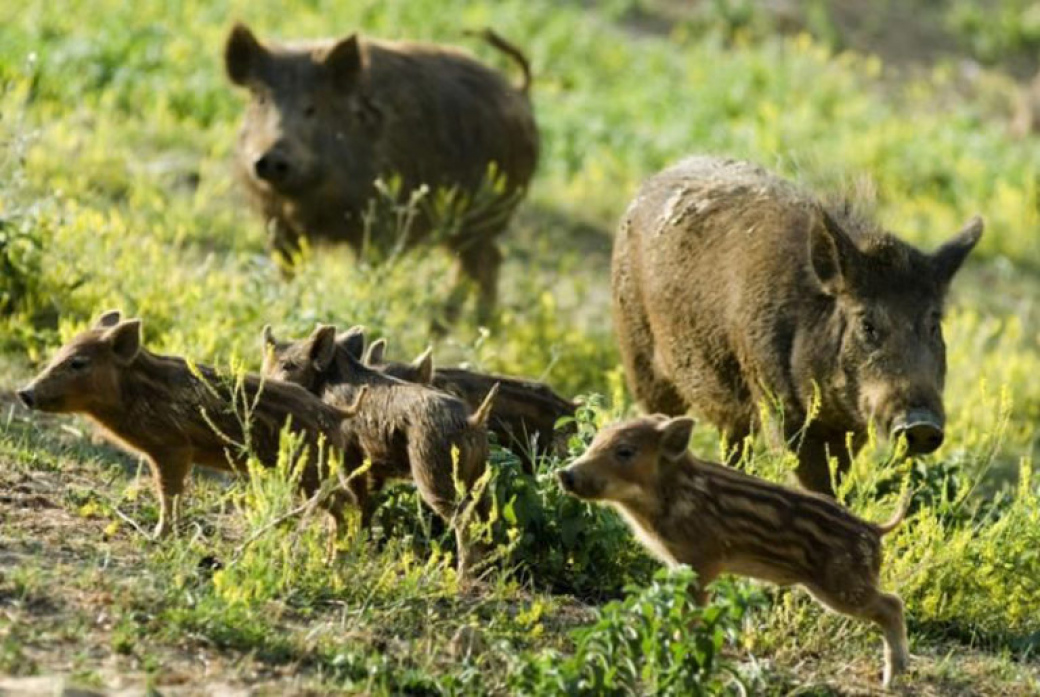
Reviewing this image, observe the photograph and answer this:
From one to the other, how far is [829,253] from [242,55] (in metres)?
5.14

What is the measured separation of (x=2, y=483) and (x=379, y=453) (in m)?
1.54

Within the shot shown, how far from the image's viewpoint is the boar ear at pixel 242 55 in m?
13.0

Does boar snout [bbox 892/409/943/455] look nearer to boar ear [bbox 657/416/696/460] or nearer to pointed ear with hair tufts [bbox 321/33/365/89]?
boar ear [bbox 657/416/696/460]

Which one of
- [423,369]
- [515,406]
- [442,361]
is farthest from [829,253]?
[442,361]

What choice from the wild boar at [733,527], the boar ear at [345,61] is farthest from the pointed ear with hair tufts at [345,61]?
the wild boar at [733,527]

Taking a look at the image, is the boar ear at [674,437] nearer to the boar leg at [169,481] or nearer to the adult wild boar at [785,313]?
the adult wild boar at [785,313]

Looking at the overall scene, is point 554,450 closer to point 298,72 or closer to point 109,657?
point 109,657

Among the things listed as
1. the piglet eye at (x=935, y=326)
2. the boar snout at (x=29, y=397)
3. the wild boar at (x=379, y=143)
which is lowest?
the wild boar at (x=379, y=143)

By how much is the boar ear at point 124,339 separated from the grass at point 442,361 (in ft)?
2.10

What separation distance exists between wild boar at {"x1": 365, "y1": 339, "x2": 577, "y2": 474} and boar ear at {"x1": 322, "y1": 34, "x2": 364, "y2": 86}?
4.17 metres

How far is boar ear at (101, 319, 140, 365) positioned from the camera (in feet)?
25.7

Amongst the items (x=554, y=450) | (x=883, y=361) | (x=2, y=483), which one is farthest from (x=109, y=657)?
(x=883, y=361)

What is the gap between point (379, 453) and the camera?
26.4 feet

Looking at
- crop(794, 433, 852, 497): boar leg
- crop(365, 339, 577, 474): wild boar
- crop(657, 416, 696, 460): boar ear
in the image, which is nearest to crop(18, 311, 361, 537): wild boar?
crop(365, 339, 577, 474): wild boar
